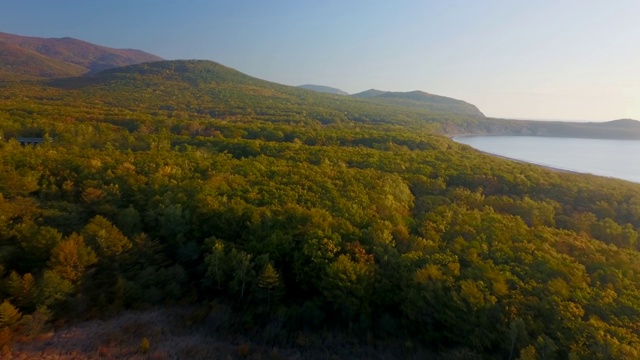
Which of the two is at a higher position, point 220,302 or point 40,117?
point 40,117

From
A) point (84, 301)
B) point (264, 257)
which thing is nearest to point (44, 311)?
point (84, 301)

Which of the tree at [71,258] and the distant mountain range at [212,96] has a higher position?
the distant mountain range at [212,96]

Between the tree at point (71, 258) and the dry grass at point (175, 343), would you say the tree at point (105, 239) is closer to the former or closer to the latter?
the tree at point (71, 258)

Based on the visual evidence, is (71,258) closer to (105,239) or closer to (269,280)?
(105,239)

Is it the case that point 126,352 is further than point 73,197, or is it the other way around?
point 73,197

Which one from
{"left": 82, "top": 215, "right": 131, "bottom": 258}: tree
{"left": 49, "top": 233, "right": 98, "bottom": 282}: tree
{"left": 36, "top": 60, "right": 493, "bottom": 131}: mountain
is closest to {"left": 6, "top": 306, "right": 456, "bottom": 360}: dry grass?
{"left": 49, "top": 233, "right": 98, "bottom": 282}: tree

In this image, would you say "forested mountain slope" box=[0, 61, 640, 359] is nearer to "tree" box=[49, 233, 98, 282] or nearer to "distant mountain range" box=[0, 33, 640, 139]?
"tree" box=[49, 233, 98, 282]

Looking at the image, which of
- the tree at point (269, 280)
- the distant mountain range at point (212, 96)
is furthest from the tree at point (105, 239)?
the distant mountain range at point (212, 96)

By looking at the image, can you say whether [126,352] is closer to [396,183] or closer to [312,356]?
[312,356]
